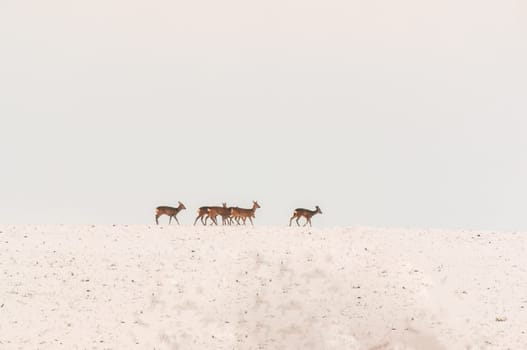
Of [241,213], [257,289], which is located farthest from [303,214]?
[257,289]

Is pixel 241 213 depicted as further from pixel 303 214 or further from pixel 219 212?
pixel 303 214

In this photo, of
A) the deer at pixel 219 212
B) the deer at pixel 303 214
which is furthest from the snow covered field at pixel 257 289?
the deer at pixel 303 214

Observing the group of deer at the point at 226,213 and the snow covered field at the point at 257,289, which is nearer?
the snow covered field at the point at 257,289

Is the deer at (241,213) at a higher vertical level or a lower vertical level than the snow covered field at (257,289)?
higher

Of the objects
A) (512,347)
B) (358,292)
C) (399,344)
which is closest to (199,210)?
Result: (358,292)

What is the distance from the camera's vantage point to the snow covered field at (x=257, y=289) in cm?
2934

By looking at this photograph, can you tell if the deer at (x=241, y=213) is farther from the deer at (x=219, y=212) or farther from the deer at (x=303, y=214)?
the deer at (x=303, y=214)

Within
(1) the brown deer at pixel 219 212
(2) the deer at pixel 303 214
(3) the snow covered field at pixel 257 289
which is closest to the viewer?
Result: (3) the snow covered field at pixel 257 289

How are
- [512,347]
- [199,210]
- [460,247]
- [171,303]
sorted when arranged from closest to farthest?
[512,347] < [171,303] < [460,247] < [199,210]

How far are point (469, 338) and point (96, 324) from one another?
13.6m

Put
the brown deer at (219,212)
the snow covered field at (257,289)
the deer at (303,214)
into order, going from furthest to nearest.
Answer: the deer at (303,214) → the brown deer at (219,212) → the snow covered field at (257,289)

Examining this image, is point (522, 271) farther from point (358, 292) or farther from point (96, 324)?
point (96, 324)

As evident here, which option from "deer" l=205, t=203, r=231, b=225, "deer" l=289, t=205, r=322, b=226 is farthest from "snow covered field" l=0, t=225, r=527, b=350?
"deer" l=289, t=205, r=322, b=226

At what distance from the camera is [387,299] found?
31.4m
